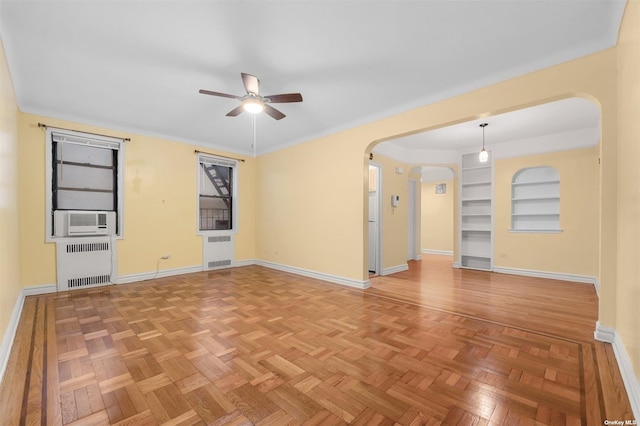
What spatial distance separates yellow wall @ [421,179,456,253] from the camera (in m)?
8.16

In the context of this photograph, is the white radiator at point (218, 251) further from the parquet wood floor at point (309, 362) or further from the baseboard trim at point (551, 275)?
the baseboard trim at point (551, 275)

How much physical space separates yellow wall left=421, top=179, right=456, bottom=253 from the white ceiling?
216 inches

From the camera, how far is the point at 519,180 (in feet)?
18.3

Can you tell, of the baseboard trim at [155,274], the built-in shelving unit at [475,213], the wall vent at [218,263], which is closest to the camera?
the baseboard trim at [155,274]

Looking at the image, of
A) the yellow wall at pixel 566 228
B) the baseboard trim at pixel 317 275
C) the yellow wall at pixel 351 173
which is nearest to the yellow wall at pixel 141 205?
the baseboard trim at pixel 317 275

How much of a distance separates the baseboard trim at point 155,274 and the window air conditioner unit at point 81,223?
79cm

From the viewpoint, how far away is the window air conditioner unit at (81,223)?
3.99 meters

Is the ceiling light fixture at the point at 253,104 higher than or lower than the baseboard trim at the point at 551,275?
higher

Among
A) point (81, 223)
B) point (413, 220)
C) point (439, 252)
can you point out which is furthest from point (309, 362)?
point (439, 252)

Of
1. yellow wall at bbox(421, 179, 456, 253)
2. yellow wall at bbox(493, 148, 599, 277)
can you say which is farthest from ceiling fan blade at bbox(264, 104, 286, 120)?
yellow wall at bbox(421, 179, 456, 253)

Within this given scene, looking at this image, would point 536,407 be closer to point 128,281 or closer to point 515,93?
point 515,93

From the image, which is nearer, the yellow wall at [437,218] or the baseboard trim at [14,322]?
the baseboard trim at [14,322]

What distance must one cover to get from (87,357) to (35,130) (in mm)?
3620

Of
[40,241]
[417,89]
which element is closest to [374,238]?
[417,89]
